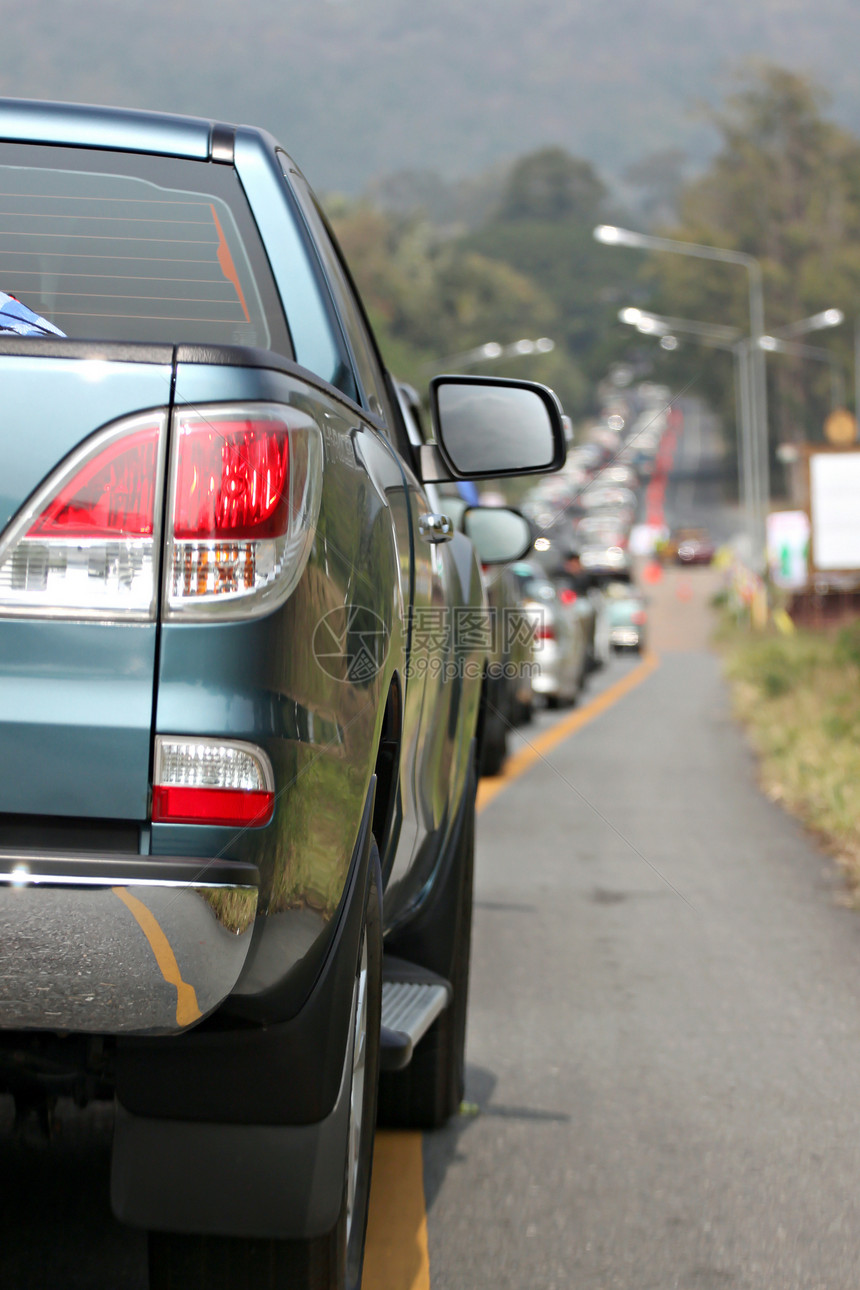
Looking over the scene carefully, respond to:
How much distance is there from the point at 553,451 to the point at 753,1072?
6.52 feet

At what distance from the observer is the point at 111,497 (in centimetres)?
234

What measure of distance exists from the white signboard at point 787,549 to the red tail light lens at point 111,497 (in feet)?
115

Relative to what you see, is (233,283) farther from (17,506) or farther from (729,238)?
(729,238)

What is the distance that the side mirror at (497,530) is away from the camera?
645 centimetres

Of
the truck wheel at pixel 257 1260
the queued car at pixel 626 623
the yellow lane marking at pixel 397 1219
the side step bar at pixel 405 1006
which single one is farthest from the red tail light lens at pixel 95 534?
the queued car at pixel 626 623

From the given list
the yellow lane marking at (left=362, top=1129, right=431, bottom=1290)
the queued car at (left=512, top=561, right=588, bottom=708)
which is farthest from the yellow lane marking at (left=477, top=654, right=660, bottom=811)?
the yellow lane marking at (left=362, top=1129, right=431, bottom=1290)

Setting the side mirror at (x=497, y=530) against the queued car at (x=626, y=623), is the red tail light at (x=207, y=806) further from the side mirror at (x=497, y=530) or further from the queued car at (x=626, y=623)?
the queued car at (x=626, y=623)

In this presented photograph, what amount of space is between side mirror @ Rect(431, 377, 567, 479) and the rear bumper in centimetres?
181

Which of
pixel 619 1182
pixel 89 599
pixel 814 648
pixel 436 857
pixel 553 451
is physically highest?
pixel 814 648

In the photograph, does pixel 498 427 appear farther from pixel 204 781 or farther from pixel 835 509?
pixel 835 509

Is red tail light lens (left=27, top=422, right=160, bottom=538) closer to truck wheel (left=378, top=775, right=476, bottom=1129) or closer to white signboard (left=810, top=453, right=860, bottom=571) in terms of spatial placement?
truck wheel (left=378, top=775, right=476, bottom=1129)

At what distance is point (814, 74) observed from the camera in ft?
321

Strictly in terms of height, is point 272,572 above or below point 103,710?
above

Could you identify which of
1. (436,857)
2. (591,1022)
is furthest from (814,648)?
(436,857)
